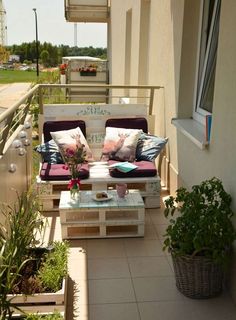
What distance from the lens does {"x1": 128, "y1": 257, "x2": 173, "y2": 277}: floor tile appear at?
304cm


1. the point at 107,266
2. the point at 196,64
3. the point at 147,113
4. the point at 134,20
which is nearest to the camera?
the point at 107,266

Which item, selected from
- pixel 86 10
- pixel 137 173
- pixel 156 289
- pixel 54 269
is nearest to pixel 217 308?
pixel 156 289

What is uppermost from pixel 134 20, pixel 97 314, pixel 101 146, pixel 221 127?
pixel 134 20

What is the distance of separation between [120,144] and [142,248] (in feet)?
5.31

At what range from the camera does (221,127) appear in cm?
293

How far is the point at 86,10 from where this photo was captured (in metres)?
11.2

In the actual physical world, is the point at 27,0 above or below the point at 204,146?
above

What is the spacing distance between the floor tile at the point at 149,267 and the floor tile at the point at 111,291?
0.16m

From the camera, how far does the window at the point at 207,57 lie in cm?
373

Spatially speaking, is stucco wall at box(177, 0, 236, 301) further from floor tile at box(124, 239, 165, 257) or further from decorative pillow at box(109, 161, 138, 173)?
decorative pillow at box(109, 161, 138, 173)

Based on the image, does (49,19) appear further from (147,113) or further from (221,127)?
(221,127)

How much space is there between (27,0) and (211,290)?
92.6 ft

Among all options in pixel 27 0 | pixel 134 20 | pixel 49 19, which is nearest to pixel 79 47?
pixel 49 19

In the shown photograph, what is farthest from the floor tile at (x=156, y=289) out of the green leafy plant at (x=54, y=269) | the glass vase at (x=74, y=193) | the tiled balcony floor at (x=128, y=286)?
the glass vase at (x=74, y=193)
